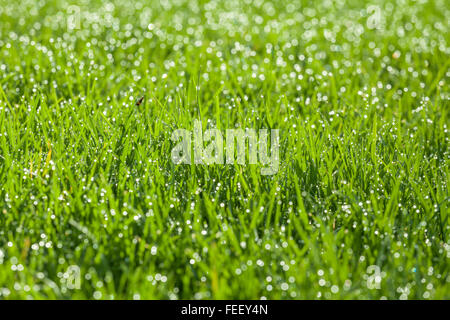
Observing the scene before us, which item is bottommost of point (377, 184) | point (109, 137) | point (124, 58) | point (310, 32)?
point (377, 184)

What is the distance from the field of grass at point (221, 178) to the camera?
157cm

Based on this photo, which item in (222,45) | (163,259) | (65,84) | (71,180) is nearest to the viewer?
(163,259)

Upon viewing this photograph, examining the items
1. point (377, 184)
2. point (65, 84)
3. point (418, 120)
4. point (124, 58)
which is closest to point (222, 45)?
point (124, 58)

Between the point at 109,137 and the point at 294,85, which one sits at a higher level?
the point at 294,85

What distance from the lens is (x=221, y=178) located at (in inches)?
79.4

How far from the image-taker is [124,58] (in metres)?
3.31

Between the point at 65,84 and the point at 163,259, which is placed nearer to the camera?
the point at 163,259

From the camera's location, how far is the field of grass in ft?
5.16

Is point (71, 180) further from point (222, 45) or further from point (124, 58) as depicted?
point (222, 45)

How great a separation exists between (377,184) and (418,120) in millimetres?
783
